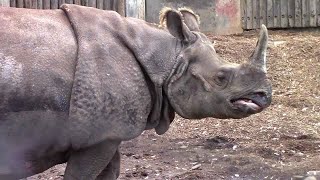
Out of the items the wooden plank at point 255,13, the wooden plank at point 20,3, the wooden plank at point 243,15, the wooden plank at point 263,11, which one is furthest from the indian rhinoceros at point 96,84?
the wooden plank at point 263,11

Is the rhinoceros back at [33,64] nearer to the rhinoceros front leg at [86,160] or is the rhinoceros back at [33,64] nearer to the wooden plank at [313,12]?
the rhinoceros front leg at [86,160]

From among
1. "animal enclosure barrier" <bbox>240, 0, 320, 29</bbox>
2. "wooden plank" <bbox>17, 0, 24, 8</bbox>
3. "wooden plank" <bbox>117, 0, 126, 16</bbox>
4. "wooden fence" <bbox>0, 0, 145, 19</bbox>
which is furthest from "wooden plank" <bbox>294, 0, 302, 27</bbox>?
"wooden plank" <bbox>17, 0, 24, 8</bbox>

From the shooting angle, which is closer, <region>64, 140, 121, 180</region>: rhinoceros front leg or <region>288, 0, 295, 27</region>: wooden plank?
<region>64, 140, 121, 180</region>: rhinoceros front leg

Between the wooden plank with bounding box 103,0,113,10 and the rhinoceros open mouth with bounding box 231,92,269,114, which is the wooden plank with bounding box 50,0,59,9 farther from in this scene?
the rhinoceros open mouth with bounding box 231,92,269,114

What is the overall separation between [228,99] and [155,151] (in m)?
3.09

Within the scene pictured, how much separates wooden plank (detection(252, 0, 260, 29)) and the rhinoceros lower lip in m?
9.17

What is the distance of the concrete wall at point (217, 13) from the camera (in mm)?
13062

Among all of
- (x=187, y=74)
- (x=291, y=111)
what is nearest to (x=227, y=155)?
(x=291, y=111)

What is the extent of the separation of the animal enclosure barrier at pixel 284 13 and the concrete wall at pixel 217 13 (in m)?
0.42

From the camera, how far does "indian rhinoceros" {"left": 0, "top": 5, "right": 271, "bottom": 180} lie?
4316 mm

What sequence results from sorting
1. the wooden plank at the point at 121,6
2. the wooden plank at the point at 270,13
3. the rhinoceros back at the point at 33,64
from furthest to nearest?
the wooden plank at the point at 270,13, the wooden plank at the point at 121,6, the rhinoceros back at the point at 33,64

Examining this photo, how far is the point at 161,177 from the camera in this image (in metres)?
6.74

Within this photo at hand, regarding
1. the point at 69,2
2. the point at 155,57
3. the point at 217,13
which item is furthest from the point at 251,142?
the point at 217,13

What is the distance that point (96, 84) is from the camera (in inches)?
173
